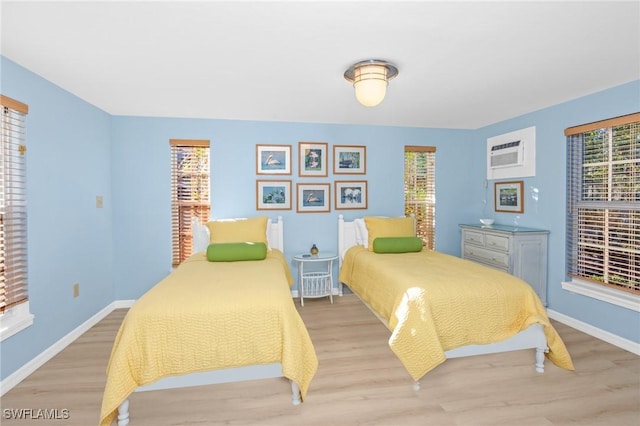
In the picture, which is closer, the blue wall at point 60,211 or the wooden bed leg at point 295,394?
the wooden bed leg at point 295,394

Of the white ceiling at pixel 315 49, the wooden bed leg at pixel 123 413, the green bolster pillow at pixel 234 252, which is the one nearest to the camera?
the white ceiling at pixel 315 49

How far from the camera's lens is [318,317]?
362 centimetres

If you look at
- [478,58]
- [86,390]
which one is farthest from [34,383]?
[478,58]

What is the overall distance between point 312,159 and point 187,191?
5.46 feet

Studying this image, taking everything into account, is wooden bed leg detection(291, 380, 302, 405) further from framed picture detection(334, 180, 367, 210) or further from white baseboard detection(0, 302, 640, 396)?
framed picture detection(334, 180, 367, 210)

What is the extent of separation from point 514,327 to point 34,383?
11.5 feet

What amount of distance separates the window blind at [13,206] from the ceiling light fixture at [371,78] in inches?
99.6

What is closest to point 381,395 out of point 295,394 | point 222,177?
point 295,394

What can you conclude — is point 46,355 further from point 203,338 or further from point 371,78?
point 371,78

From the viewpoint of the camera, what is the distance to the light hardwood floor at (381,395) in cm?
198

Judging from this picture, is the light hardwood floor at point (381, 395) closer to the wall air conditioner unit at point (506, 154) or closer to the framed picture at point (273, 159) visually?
the wall air conditioner unit at point (506, 154)

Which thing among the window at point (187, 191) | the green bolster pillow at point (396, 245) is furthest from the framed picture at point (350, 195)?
the window at point (187, 191)

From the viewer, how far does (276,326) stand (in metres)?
2.05

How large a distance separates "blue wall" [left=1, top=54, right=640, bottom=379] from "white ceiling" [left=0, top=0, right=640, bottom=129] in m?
0.36
